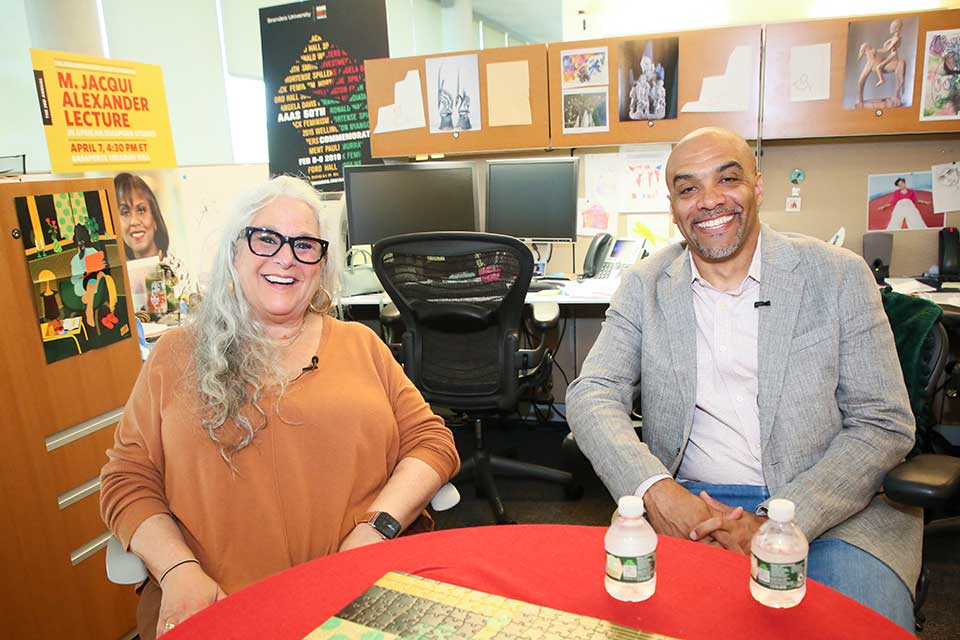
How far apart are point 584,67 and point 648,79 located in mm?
268

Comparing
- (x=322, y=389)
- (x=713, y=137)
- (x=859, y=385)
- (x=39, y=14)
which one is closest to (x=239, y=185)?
(x=39, y=14)

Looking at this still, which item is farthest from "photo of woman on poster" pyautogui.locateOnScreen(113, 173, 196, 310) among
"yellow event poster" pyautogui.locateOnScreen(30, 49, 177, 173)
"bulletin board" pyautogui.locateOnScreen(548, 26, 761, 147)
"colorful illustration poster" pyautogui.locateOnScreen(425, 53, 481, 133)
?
"bulletin board" pyautogui.locateOnScreen(548, 26, 761, 147)

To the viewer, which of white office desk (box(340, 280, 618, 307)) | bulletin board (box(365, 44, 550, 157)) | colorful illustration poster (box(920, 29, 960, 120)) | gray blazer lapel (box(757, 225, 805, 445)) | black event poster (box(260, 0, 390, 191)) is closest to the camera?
gray blazer lapel (box(757, 225, 805, 445))

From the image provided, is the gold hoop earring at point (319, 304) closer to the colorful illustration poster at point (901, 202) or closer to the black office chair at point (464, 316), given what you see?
the black office chair at point (464, 316)

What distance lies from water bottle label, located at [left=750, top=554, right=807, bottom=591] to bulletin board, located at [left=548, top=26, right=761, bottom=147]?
2.22 m

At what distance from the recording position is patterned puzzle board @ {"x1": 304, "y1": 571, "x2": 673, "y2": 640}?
79 centimetres

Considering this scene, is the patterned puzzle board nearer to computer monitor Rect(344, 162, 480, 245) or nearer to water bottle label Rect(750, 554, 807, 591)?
water bottle label Rect(750, 554, 807, 591)

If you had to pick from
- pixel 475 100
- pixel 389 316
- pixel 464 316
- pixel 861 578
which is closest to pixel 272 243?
pixel 464 316

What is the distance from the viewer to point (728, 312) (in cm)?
152

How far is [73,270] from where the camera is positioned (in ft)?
6.02

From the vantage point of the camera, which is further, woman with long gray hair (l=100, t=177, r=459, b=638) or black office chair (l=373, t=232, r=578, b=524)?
black office chair (l=373, t=232, r=578, b=524)

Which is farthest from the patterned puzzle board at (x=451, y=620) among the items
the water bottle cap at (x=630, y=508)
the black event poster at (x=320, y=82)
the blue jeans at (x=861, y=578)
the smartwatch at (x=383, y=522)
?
the black event poster at (x=320, y=82)

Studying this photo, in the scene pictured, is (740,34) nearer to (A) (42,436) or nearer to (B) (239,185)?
(B) (239,185)

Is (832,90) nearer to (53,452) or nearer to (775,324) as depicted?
(775,324)
